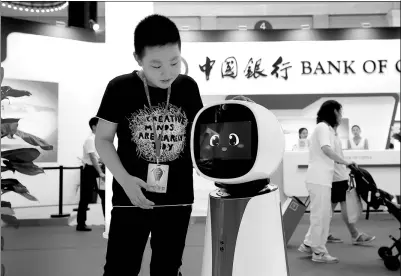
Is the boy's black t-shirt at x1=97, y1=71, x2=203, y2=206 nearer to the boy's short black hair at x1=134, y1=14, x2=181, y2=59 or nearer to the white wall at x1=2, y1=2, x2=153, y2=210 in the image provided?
the boy's short black hair at x1=134, y1=14, x2=181, y2=59

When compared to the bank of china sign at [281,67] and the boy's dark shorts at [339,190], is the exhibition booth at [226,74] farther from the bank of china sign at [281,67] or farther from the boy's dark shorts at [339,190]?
the boy's dark shorts at [339,190]

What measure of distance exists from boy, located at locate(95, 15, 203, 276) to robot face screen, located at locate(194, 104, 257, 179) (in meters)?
0.10

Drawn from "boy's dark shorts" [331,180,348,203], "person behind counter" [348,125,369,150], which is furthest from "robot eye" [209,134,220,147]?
"person behind counter" [348,125,369,150]

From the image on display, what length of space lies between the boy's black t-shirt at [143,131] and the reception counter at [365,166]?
5104 mm

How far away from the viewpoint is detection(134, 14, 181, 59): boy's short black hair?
49.1 inches

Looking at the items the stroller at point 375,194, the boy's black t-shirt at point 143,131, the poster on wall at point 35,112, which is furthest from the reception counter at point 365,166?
the boy's black t-shirt at point 143,131

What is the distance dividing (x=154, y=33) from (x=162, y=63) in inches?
3.4

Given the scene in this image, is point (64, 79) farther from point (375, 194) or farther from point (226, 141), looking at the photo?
point (226, 141)

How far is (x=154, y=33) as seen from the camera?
4.09 ft

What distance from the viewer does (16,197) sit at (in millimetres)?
6586

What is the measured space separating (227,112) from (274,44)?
6.21 metres

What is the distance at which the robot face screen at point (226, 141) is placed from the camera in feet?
4.00

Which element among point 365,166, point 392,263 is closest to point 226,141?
point 392,263

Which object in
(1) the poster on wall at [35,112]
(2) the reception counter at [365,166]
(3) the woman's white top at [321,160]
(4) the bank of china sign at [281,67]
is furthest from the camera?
(4) the bank of china sign at [281,67]
